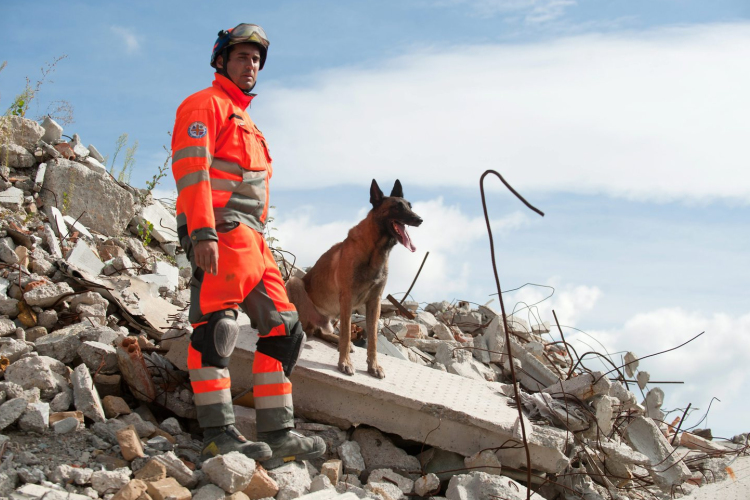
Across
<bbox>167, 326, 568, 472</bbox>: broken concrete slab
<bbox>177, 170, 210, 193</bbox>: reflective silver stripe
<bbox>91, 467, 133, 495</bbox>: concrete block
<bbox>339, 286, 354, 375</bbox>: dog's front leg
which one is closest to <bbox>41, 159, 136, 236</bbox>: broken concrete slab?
<bbox>167, 326, 568, 472</bbox>: broken concrete slab

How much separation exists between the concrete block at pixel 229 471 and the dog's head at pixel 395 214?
7.64ft

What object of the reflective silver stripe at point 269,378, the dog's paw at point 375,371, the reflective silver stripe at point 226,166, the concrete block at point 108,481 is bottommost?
the concrete block at point 108,481

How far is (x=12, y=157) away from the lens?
874cm

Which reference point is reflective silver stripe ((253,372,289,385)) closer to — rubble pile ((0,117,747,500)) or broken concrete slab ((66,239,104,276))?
rubble pile ((0,117,747,500))

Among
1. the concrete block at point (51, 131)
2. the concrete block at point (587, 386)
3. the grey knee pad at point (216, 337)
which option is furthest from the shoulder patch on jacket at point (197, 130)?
the concrete block at point (51, 131)

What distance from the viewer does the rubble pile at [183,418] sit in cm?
383

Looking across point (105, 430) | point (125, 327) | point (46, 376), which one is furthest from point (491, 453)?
point (125, 327)

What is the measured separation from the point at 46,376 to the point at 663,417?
6278mm

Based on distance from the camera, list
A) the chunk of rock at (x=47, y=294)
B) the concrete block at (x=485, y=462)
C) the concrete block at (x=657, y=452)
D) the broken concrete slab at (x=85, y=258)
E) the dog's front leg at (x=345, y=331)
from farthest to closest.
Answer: the broken concrete slab at (x=85, y=258) < the chunk of rock at (x=47, y=294) < the concrete block at (x=657, y=452) < the dog's front leg at (x=345, y=331) < the concrete block at (x=485, y=462)

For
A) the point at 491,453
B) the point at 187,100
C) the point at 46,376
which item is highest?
the point at 187,100

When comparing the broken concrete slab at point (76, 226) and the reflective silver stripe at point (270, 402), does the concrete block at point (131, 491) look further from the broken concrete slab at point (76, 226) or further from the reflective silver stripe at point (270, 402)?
the broken concrete slab at point (76, 226)

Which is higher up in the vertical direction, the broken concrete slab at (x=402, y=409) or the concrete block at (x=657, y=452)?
the broken concrete slab at (x=402, y=409)

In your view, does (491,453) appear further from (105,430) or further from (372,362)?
(105,430)

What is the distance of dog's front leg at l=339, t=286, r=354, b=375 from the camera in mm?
5090
